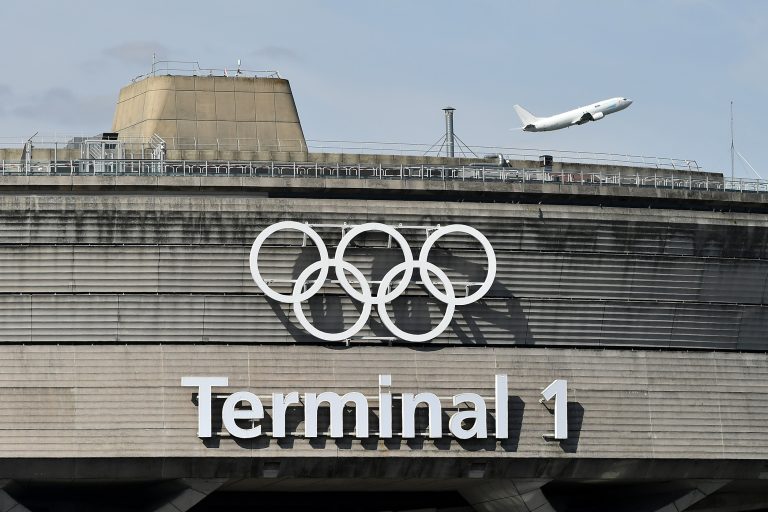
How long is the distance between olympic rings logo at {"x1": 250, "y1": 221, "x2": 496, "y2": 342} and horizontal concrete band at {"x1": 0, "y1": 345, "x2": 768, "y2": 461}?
3.71 feet

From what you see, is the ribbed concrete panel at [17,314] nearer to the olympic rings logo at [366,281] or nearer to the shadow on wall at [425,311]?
the olympic rings logo at [366,281]

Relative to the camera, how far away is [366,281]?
72562 millimetres

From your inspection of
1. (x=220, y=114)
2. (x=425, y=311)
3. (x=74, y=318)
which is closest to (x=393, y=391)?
(x=425, y=311)

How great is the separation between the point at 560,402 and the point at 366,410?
7.94 metres

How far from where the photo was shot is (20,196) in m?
72.1

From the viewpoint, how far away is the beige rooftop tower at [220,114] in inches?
3593

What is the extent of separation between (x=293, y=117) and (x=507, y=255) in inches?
861

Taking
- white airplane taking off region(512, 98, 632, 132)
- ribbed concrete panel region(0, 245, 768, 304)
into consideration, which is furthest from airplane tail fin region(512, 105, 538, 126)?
ribbed concrete panel region(0, 245, 768, 304)

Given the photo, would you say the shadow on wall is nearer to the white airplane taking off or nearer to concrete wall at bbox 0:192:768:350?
concrete wall at bbox 0:192:768:350

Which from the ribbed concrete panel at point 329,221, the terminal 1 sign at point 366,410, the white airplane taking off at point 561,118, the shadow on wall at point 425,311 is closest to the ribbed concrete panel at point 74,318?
the ribbed concrete panel at point 329,221

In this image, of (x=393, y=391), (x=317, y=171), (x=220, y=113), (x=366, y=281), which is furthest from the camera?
(x=220, y=113)

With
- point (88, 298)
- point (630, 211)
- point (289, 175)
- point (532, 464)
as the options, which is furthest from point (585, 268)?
point (88, 298)

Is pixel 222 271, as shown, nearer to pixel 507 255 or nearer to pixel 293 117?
pixel 507 255

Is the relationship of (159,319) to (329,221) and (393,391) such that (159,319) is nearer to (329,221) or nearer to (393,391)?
(329,221)
